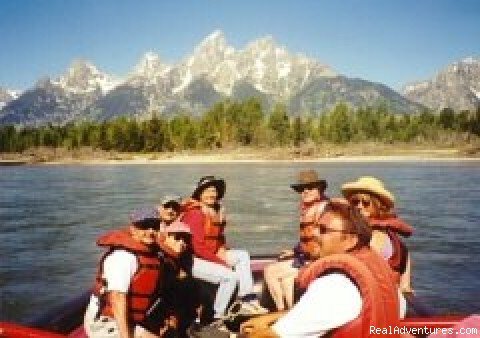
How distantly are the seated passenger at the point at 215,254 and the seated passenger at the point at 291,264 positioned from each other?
1.14 feet

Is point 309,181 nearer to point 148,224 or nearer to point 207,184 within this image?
point 207,184

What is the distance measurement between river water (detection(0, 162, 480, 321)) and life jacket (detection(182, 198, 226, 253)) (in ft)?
20.2

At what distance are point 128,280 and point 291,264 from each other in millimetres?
2424

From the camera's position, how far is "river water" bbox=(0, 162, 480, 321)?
14.4 meters

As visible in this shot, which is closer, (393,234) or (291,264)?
(393,234)

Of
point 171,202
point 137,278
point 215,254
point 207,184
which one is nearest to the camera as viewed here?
point 137,278

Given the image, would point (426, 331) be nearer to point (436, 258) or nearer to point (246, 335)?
point (246, 335)

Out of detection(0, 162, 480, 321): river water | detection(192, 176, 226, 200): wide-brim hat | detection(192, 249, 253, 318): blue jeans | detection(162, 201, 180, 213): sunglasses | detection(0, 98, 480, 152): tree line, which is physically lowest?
detection(0, 162, 480, 321): river water

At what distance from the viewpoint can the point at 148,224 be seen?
5.75m

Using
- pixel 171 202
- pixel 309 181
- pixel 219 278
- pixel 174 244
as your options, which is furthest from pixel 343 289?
pixel 171 202

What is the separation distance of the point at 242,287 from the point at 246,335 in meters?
3.93

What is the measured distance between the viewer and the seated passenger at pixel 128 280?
5.40 m

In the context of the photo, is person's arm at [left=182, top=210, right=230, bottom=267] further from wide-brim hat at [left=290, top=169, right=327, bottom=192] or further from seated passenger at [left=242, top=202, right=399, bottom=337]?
seated passenger at [left=242, top=202, right=399, bottom=337]

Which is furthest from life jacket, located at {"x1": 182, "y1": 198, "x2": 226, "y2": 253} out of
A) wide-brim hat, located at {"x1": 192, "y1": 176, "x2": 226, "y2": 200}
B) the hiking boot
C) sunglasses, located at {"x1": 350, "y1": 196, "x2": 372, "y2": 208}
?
sunglasses, located at {"x1": 350, "y1": 196, "x2": 372, "y2": 208}
